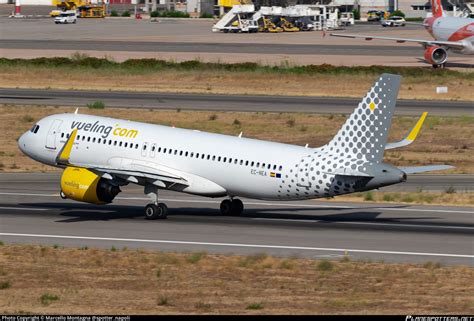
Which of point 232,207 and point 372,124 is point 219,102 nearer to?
point 232,207

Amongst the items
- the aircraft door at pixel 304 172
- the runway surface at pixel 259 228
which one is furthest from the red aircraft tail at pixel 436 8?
the aircraft door at pixel 304 172

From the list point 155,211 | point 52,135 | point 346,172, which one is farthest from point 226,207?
point 52,135

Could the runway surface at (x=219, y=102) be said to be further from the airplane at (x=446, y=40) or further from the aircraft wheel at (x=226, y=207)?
the aircraft wheel at (x=226, y=207)

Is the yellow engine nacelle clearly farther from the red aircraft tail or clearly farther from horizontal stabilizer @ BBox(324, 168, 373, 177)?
the red aircraft tail

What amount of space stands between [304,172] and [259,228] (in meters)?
3.34

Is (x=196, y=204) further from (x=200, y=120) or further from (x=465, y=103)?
(x=465, y=103)

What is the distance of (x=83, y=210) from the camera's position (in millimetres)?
52688

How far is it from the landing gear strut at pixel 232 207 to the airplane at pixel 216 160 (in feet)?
0.16

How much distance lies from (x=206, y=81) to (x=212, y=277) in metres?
76.5

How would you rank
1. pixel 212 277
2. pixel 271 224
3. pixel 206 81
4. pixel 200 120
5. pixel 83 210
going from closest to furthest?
pixel 212 277 → pixel 271 224 → pixel 83 210 → pixel 200 120 → pixel 206 81

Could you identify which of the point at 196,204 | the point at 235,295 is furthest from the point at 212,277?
the point at 196,204

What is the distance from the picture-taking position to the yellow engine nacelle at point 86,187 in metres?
48.0

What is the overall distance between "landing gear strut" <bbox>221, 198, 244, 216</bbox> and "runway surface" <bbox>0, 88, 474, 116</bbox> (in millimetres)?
40164

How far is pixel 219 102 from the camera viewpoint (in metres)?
96.8
